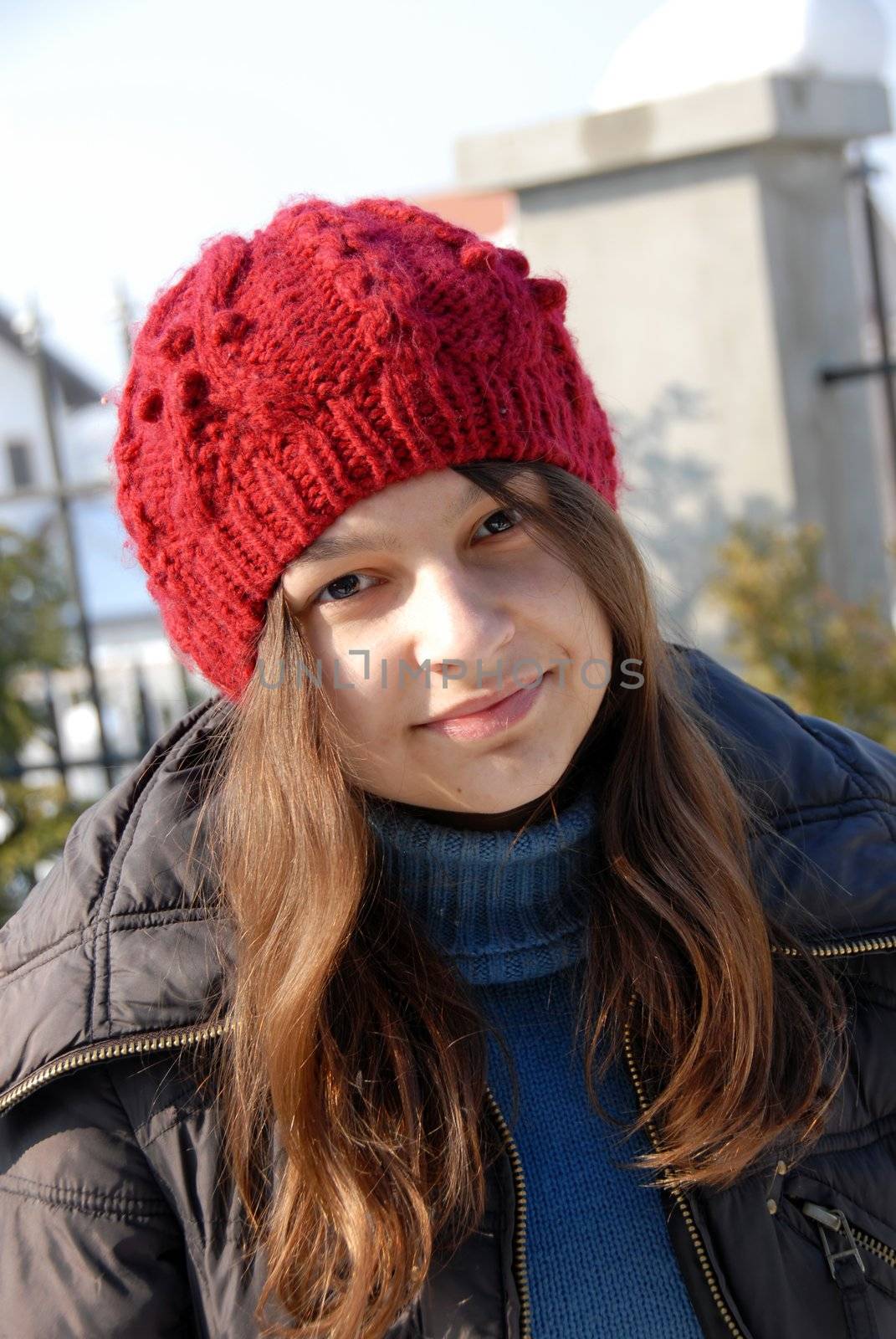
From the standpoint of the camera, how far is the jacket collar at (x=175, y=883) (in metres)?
1.47

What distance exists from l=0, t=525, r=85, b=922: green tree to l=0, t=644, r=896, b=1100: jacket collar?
7.68ft

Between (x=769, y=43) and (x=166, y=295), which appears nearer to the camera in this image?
(x=166, y=295)

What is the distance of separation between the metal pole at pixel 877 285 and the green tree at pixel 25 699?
110 inches

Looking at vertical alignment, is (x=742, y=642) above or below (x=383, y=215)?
below

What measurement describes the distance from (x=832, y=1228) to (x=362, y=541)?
0.99 meters

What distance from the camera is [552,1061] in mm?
1593

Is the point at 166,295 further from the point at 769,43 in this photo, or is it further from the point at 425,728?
the point at 769,43

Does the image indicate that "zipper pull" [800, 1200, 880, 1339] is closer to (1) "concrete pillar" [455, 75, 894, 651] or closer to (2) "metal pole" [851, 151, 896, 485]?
(1) "concrete pillar" [455, 75, 894, 651]

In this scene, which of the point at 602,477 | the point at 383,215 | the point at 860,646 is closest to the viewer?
the point at 383,215

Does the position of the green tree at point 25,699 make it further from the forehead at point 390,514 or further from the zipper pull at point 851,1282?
the zipper pull at point 851,1282

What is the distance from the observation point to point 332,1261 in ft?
4.64

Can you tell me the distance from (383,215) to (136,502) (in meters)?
0.47

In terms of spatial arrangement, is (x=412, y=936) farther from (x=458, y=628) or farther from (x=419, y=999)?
(x=458, y=628)

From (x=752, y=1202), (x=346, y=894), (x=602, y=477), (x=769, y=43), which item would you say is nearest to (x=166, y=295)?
(x=602, y=477)
